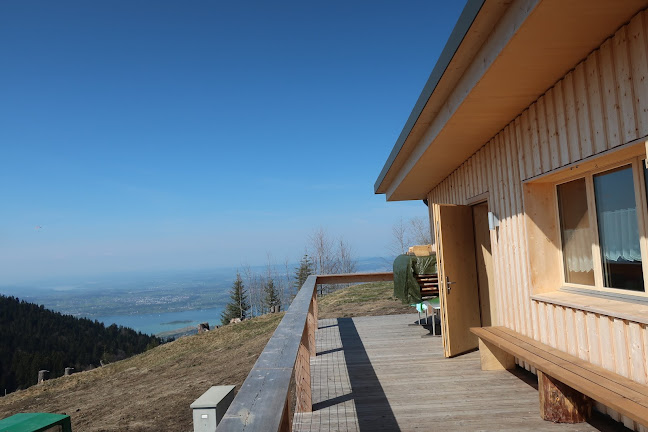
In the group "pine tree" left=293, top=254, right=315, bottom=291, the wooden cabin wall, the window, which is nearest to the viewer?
the wooden cabin wall

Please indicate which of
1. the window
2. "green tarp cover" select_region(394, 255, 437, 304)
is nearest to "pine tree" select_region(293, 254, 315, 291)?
"green tarp cover" select_region(394, 255, 437, 304)

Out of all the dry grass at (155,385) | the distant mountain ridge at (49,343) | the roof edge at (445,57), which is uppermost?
the roof edge at (445,57)

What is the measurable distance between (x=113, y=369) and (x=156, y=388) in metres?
5.99

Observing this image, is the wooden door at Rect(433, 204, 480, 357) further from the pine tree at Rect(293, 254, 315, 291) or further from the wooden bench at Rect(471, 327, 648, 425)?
the pine tree at Rect(293, 254, 315, 291)

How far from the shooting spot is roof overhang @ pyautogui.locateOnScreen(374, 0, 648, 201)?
2297 mm

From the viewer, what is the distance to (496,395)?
393cm

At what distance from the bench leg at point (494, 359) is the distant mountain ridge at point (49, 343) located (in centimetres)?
3071

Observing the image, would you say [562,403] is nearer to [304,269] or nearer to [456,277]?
[456,277]

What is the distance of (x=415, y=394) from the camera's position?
410 cm

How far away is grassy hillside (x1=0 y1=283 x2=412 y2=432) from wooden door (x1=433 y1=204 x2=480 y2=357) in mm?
4229

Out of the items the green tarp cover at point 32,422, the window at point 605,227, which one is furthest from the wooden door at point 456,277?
the green tarp cover at point 32,422

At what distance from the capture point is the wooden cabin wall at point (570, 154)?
2549 millimetres

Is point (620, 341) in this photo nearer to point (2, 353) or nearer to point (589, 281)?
point (589, 281)

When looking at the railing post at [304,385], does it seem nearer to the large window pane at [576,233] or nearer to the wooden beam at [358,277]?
the large window pane at [576,233]
